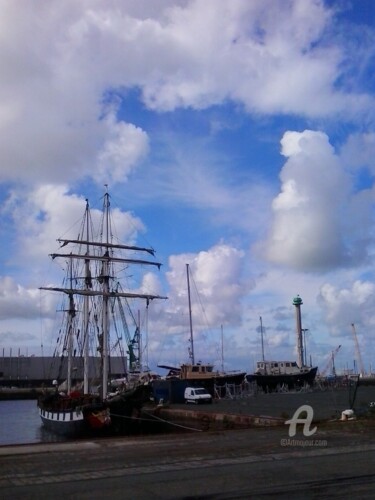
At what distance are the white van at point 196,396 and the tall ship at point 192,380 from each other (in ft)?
9.28

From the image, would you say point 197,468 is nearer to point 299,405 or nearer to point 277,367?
point 299,405

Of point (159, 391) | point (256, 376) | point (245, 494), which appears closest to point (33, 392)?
point (256, 376)

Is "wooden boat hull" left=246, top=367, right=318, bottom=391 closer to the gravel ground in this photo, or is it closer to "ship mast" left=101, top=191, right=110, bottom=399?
the gravel ground

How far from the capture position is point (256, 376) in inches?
3533

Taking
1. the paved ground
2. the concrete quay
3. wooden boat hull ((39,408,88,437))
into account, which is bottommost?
wooden boat hull ((39,408,88,437))

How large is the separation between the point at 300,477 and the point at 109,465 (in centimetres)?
456

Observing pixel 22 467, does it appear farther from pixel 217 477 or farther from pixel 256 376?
pixel 256 376

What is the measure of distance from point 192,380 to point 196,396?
39.6 ft

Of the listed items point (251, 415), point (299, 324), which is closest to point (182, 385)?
point (251, 415)

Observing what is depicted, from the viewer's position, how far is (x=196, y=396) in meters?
58.0

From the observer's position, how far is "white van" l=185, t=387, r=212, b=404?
57438mm

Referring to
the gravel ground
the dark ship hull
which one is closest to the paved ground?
the gravel ground

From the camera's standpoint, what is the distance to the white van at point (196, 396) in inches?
2261

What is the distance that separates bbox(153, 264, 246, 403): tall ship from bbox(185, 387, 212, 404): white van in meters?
2.83
